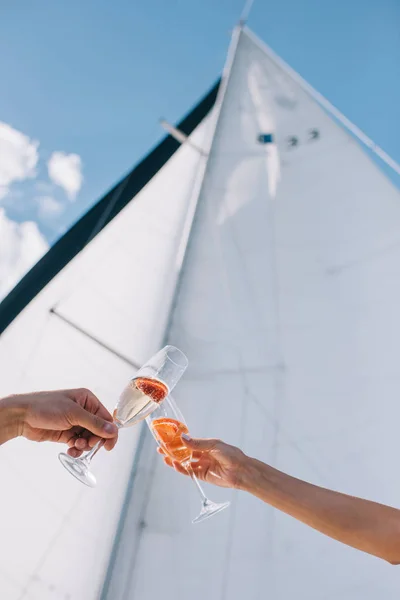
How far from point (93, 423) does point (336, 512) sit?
28.0 inches

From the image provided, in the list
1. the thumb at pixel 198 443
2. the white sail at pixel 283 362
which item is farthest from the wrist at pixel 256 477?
the white sail at pixel 283 362

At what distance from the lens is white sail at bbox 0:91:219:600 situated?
238 cm

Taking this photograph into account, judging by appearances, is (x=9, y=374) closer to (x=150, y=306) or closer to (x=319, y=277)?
(x=150, y=306)

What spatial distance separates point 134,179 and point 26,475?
2.90m

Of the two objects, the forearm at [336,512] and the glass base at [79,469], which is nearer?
the forearm at [336,512]

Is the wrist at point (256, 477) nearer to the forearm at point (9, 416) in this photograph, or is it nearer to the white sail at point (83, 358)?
the forearm at point (9, 416)

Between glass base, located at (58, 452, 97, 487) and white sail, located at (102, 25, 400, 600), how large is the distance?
1082 millimetres

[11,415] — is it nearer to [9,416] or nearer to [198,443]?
[9,416]

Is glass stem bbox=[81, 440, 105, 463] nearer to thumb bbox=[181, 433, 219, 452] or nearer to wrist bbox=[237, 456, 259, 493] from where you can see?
thumb bbox=[181, 433, 219, 452]

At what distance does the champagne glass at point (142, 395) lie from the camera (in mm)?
1508

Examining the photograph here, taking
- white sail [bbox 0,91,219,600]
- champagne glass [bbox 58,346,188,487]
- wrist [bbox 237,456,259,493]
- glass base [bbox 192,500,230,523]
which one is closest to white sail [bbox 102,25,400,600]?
white sail [bbox 0,91,219,600]

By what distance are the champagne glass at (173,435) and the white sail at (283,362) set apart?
2.60ft

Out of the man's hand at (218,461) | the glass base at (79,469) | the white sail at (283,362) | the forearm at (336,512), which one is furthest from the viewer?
the white sail at (283,362)

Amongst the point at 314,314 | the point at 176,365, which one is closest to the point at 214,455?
the point at 176,365
